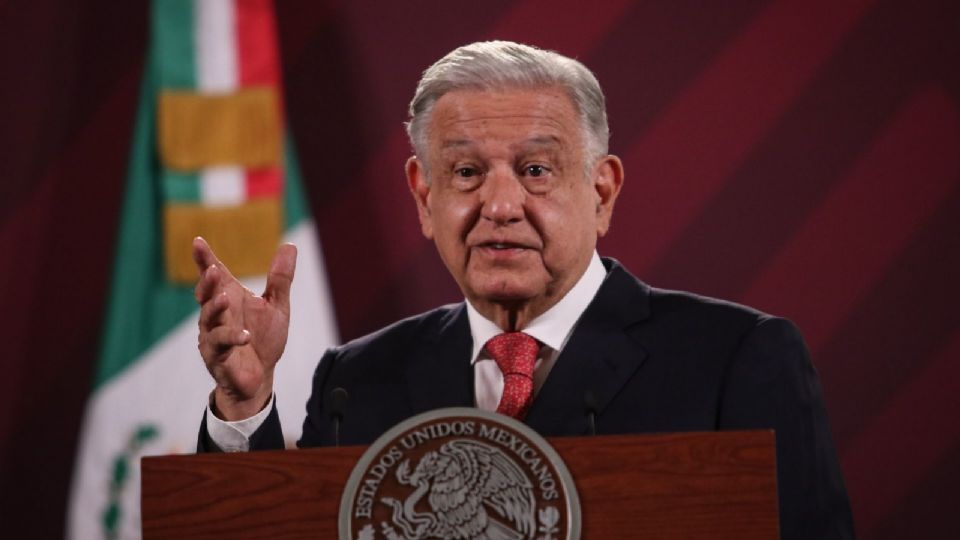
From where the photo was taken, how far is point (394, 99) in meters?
3.49

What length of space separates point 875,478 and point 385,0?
6.44 feet

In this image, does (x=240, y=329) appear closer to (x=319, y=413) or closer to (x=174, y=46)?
(x=319, y=413)

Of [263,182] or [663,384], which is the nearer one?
[663,384]

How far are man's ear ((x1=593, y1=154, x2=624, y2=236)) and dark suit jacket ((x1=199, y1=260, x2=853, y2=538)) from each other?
3.6 inches

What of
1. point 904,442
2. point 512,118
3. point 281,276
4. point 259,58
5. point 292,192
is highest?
point 259,58

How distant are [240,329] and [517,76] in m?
0.66

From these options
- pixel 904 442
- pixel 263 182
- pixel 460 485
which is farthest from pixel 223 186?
pixel 460 485

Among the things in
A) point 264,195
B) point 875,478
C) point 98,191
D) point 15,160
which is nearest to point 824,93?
point 875,478

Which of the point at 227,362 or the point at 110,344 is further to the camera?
the point at 110,344

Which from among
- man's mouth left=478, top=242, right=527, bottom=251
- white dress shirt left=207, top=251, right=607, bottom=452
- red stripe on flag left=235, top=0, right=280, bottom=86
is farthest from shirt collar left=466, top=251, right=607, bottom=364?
red stripe on flag left=235, top=0, right=280, bottom=86

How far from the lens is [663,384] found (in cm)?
190

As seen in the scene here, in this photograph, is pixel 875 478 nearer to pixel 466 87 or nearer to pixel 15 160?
pixel 466 87

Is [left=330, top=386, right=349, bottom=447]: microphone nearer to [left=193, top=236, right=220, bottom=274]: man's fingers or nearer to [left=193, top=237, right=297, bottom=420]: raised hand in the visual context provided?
[left=193, top=237, right=297, bottom=420]: raised hand

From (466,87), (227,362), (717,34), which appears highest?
(717,34)
